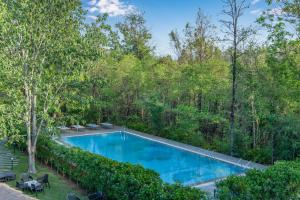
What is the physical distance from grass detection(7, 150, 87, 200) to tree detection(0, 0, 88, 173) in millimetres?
801

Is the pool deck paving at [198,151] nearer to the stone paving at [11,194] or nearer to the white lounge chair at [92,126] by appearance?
the white lounge chair at [92,126]

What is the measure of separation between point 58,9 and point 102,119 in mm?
16189

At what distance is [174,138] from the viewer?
21750mm

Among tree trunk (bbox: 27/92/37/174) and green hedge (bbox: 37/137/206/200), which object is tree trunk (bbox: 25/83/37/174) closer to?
tree trunk (bbox: 27/92/37/174)

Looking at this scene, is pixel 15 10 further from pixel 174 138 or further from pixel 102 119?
pixel 102 119

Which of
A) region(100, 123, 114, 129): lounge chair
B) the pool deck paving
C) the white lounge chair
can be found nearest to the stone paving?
the pool deck paving

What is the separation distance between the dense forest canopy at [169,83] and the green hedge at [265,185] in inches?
194

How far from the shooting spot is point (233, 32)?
17.7m

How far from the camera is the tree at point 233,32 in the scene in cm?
1738

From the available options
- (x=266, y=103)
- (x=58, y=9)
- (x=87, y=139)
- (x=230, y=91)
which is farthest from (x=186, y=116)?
(x=58, y=9)

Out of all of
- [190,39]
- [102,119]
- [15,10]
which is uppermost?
[190,39]

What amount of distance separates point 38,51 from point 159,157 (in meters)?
10.1

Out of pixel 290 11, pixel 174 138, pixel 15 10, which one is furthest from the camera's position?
pixel 174 138

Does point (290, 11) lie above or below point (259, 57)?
above
